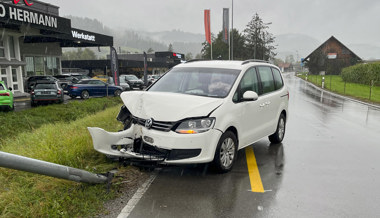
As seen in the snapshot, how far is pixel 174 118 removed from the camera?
185 inches

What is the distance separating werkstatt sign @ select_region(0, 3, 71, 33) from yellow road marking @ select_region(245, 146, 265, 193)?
18.8 m

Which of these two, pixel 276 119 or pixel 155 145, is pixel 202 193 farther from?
pixel 276 119

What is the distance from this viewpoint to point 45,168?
142 inches

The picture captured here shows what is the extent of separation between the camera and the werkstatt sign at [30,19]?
62.5 ft

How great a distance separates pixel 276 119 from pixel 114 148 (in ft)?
12.5

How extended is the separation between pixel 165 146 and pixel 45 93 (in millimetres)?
14176

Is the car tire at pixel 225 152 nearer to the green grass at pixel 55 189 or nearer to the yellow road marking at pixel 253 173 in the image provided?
the yellow road marking at pixel 253 173

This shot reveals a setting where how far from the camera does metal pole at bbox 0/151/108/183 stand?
3.12 meters

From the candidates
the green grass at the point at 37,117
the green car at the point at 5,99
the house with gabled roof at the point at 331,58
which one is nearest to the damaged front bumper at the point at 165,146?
the green grass at the point at 37,117

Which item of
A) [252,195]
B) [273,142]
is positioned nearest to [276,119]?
[273,142]

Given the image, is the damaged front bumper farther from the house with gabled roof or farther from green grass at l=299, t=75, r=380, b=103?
the house with gabled roof

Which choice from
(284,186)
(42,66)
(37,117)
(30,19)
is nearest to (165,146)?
(284,186)

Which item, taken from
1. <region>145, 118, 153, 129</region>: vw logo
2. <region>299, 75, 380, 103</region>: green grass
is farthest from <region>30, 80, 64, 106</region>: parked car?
<region>299, 75, 380, 103</region>: green grass

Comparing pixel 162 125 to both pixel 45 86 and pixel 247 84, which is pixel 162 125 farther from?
pixel 45 86
